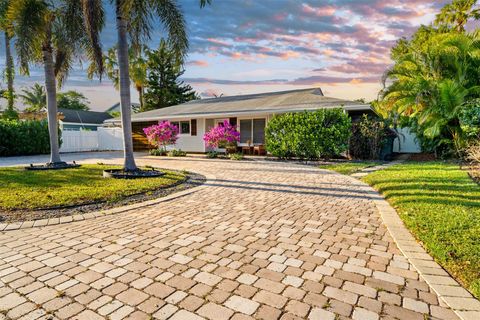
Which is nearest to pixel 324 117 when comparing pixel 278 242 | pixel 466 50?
pixel 466 50

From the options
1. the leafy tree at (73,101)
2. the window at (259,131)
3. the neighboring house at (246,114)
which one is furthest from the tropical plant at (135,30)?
the leafy tree at (73,101)

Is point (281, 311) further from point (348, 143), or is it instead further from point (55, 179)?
point (348, 143)

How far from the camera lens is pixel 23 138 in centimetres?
1677

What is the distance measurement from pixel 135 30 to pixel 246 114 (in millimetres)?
7386

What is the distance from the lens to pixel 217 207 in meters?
5.21

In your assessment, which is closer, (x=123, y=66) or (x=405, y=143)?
(x=123, y=66)

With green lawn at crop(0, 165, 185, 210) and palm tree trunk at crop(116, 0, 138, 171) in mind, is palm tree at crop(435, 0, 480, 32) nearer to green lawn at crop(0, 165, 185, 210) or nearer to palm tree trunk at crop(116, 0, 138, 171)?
palm tree trunk at crop(116, 0, 138, 171)

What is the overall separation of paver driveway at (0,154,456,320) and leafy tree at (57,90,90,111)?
5049 centimetres

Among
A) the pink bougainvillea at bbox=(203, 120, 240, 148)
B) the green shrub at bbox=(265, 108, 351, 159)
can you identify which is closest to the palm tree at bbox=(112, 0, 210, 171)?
the pink bougainvillea at bbox=(203, 120, 240, 148)

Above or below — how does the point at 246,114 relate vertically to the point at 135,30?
below

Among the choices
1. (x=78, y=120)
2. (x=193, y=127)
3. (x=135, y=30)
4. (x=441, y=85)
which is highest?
(x=135, y=30)

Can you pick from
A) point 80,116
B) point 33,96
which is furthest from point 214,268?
point 33,96

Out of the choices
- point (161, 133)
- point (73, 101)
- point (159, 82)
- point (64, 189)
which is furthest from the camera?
Answer: point (73, 101)

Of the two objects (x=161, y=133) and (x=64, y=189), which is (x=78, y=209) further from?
(x=161, y=133)
